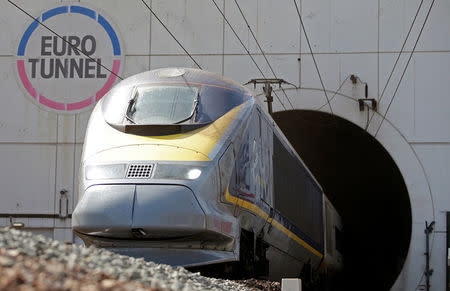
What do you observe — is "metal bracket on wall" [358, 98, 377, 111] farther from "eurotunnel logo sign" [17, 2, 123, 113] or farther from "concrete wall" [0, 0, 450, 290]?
"eurotunnel logo sign" [17, 2, 123, 113]

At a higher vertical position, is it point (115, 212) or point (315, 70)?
point (315, 70)

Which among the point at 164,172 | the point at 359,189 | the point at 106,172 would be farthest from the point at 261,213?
the point at 359,189

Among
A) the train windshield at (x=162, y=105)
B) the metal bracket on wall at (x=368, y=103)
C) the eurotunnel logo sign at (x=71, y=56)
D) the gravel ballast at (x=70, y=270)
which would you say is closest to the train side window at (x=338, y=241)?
the metal bracket on wall at (x=368, y=103)

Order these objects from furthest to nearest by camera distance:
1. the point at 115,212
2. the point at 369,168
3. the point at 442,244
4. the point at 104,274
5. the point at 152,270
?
1. the point at 369,168
2. the point at 442,244
3. the point at 115,212
4. the point at 152,270
5. the point at 104,274

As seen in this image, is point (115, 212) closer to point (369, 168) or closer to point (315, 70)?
point (315, 70)

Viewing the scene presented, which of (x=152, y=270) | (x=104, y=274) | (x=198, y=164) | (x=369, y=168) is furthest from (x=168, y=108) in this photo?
(x=369, y=168)

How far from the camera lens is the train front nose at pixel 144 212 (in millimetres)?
9305

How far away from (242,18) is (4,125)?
637 cm

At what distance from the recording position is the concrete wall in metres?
20.4

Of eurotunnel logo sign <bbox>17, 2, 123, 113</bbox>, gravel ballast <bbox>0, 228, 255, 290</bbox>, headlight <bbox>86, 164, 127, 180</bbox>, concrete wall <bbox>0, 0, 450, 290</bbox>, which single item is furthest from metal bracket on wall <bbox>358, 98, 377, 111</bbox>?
gravel ballast <bbox>0, 228, 255, 290</bbox>

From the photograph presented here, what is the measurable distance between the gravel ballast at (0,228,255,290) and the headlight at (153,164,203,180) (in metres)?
1.77

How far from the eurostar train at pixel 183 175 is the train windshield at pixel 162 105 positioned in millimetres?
12

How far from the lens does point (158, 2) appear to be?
2128 centimetres

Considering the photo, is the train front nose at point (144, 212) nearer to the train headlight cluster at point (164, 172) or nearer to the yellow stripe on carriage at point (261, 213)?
the train headlight cluster at point (164, 172)
